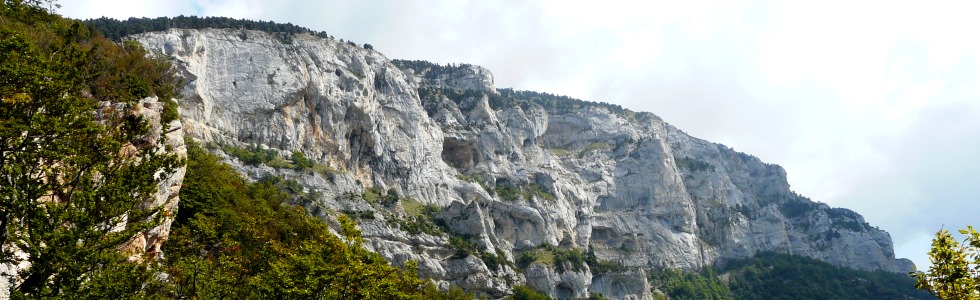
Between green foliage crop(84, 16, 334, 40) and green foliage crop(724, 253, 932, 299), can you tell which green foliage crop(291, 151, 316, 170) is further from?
green foliage crop(724, 253, 932, 299)

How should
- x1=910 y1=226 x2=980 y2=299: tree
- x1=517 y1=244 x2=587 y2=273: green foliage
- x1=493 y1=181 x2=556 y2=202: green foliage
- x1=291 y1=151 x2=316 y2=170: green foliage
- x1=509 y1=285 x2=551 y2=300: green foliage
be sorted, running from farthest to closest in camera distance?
x1=493 y1=181 x2=556 y2=202: green foliage, x1=517 y1=244 x2=587 y2=273: green foliage, x1=291 y1=151 x2=316 y2=170: green foliage, x1=509 y1=285 x2=551 y2=300: green foliage, x1=910 y1=226 x2=980 y2=299: tree

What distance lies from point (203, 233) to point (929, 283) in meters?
26.7

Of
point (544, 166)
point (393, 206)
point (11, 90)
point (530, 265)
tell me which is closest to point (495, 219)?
point (530, 265)

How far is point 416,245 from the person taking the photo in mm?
113312

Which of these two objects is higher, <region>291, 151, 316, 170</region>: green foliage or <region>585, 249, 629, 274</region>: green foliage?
<region>291, 151, 316, 170</region>: green foliage

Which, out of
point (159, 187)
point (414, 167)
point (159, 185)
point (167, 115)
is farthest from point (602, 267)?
point (167, 115)

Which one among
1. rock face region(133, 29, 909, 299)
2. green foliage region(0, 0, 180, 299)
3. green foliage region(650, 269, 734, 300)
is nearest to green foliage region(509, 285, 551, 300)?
rock face region(133, 29, 909, 299)

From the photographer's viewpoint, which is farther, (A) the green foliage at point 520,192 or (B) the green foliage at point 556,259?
(A) the green foliage at point 520,192

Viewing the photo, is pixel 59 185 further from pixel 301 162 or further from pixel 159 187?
pixel 301 162

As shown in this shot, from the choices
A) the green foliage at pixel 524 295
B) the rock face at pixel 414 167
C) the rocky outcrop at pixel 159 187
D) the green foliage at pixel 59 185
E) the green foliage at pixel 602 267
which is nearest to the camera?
the green foliage at pixel 59 185

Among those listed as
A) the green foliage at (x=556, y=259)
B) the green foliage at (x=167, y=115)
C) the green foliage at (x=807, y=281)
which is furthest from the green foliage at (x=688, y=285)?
the green foliage at (x=167, y=115)

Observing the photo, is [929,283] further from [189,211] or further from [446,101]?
[446,101]

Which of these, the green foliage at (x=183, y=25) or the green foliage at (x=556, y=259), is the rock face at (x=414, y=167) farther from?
→ the green foliage at (x=183, y=25)

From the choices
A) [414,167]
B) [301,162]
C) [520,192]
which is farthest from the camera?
[520,192]
